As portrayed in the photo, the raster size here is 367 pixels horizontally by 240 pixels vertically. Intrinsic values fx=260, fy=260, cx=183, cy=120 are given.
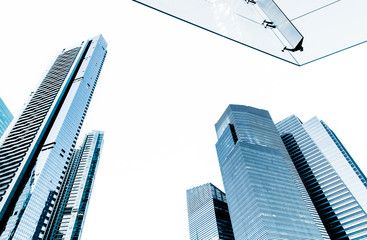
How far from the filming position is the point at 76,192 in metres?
110

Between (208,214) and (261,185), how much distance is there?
57832 millimetres

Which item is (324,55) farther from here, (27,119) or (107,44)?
(107,44)

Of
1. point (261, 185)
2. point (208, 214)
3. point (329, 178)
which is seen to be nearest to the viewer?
point (261, 185)

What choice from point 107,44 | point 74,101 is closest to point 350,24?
point 74,101

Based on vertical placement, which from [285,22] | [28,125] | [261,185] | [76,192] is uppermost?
[28,125]

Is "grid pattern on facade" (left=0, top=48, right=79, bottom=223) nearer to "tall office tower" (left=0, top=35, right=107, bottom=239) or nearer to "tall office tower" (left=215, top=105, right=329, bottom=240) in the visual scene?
"tall office tower" (left=0, top=35, right=107, bottom=239)

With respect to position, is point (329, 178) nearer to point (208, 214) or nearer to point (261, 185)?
point (261, 185)

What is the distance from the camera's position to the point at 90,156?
414ft

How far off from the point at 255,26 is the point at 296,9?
0.62 meters

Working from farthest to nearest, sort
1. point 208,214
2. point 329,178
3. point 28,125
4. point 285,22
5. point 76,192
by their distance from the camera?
point 208,214
point 76,192
point 329,178
point 28,125
point 285,22

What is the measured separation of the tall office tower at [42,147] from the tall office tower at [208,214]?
76853 millimetres

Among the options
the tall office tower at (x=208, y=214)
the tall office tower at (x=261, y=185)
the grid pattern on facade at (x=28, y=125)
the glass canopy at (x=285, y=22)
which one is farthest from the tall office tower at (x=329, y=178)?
the grid pattern on facade at (x=28, y=125)

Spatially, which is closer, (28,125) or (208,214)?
(28,125)

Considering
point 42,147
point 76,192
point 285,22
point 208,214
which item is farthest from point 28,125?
point 285,22
